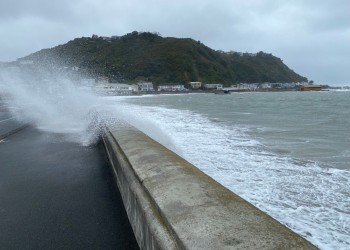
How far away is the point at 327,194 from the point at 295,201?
840 millimetres

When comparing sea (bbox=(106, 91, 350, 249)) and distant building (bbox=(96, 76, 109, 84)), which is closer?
sea (bbox=(106, 91, 350, 249))

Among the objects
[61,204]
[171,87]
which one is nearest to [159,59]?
[171,87]

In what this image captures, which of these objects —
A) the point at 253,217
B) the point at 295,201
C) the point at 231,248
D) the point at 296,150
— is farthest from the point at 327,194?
the point at 296,150

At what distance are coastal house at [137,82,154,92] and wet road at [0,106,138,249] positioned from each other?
492ft

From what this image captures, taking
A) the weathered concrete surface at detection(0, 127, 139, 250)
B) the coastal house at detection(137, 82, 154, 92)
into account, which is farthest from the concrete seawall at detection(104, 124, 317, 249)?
the coastal house at detection(137, 82, 154, 92)

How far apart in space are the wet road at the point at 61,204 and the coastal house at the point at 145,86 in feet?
492

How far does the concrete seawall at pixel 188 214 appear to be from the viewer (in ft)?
7.98

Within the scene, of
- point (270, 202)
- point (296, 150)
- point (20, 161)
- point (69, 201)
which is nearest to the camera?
point (69, 201)

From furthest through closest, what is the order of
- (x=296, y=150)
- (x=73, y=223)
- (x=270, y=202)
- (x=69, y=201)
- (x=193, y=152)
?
1. (x=296, y=150)
2. (x=193, y=152)
3. (x=270, y=202)
4. (x=69, y=201)
5. (x=73, y=223)

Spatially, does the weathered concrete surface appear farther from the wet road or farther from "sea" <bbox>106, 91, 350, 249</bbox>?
"sea" <bbox>106, 91, 350, 249</bbox>

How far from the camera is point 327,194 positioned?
603 cm

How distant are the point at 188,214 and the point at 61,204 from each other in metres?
2.63

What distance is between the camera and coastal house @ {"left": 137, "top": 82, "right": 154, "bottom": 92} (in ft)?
521

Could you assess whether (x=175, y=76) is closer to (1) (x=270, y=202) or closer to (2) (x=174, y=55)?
(2) (x=174, y=55)
